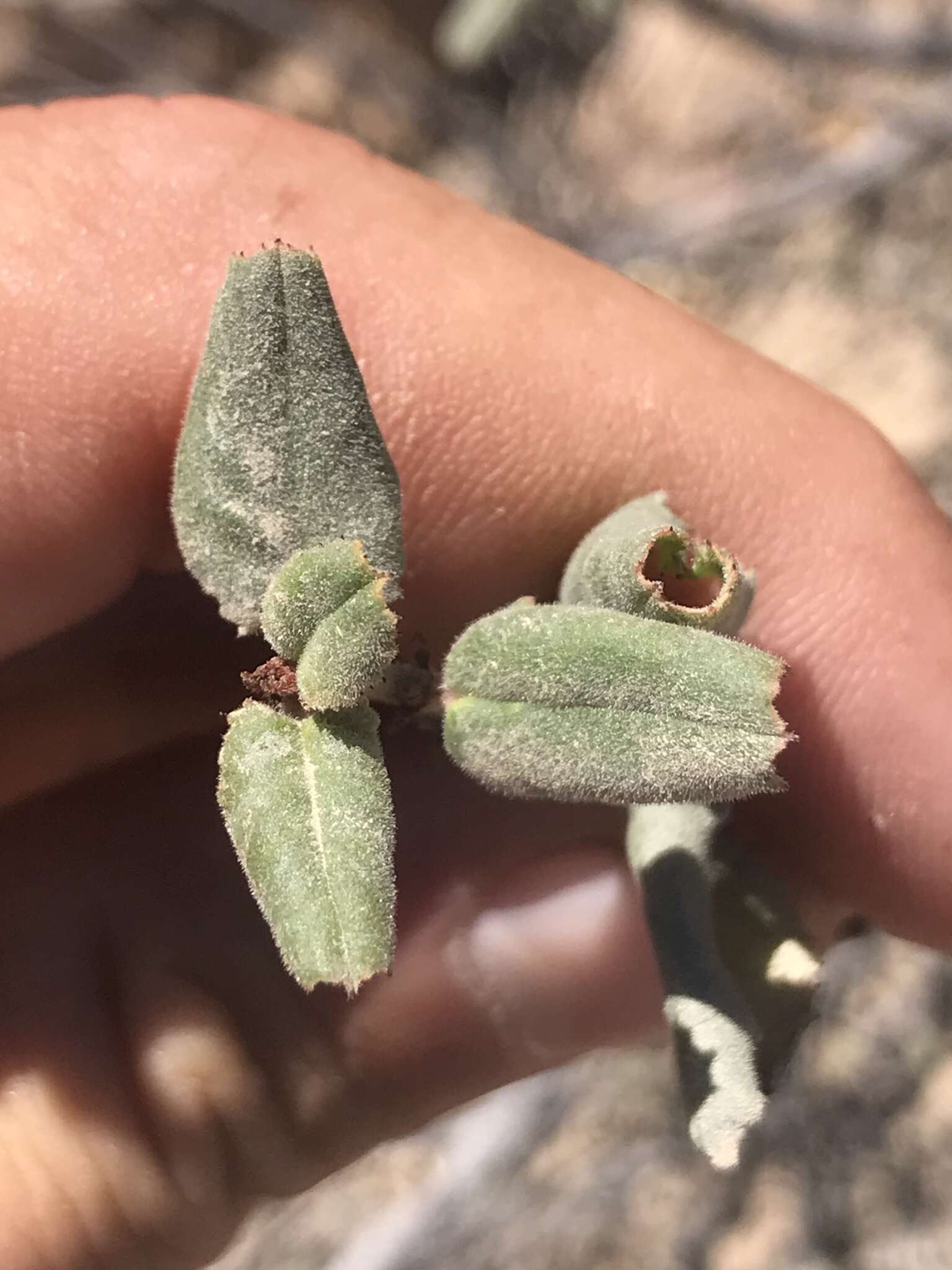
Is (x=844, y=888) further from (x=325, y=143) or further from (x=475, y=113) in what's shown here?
(x=475, y=113)

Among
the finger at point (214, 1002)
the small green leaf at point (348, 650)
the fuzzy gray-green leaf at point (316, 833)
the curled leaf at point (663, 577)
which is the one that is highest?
the curled leaf at point (663, 577)

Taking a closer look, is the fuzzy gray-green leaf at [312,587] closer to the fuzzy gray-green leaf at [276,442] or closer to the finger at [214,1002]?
the fuzzy gray-green leaf at [276,442]

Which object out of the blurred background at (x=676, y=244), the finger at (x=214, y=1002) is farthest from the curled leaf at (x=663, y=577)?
the blurred background at (x=676, y=244)

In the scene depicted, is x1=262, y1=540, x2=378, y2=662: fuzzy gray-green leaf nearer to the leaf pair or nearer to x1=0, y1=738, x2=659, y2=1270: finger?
the leaf pair

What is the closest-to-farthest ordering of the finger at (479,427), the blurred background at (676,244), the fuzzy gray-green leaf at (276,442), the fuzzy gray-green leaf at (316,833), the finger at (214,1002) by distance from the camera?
the fuzzy gray-green leaf at (316,833) → the fuzzy gray-green leaf at (276,442) → the finger at (479,427) → the finger at (214,1002) → the blurred background at (676,244)

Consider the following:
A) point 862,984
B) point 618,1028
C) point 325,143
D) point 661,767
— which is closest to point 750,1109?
point 661,767

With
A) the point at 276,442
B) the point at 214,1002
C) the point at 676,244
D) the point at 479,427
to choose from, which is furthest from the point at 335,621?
the point at 676,244
